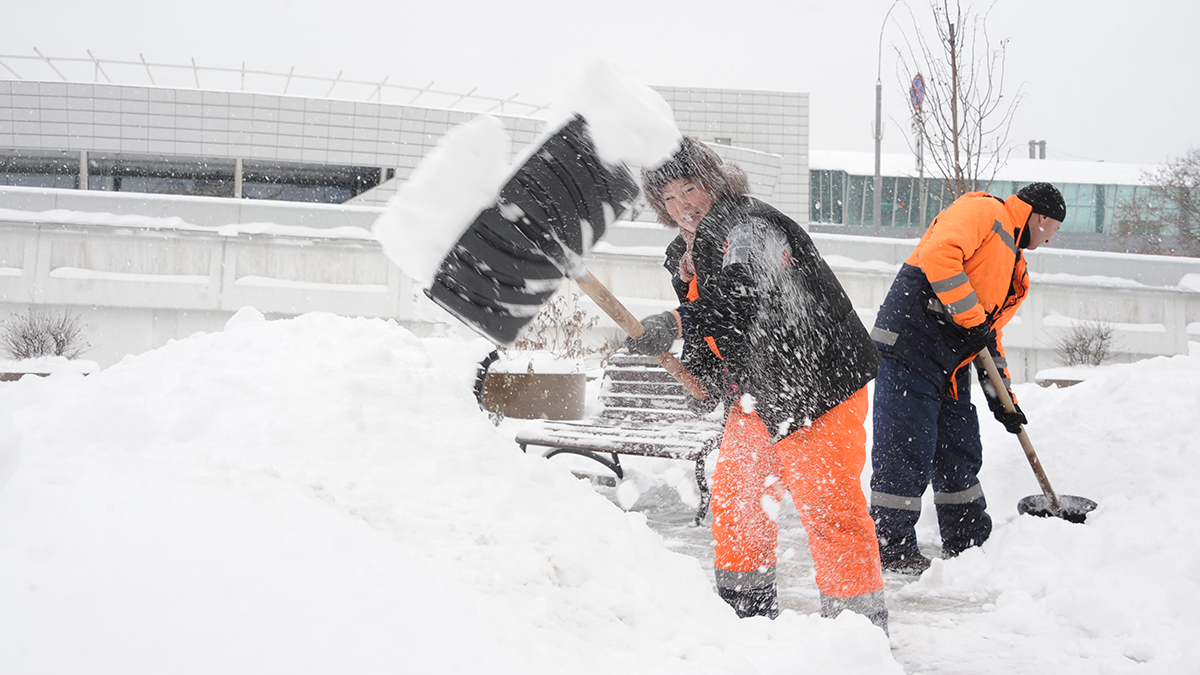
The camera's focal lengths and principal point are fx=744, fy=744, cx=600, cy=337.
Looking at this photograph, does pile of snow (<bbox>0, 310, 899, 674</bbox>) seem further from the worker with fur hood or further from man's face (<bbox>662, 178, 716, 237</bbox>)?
man's face (<bbox>662, 178, 716, 237</bbox>)

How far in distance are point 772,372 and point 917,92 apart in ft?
19.0

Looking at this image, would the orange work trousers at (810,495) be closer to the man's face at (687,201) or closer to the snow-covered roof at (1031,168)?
the man's face at (687,201)

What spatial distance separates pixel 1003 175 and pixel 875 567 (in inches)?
1463

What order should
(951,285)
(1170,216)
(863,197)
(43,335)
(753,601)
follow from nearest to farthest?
(753,601) → (951,285) → (43,335) → (1170,216) → (863,197)

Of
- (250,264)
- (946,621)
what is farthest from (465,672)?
(250,264)

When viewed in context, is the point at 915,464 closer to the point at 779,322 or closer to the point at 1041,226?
the point at 1041,226

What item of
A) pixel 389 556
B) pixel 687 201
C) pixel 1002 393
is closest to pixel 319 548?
pixel 389 556

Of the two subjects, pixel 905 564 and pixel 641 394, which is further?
pixel 641 394

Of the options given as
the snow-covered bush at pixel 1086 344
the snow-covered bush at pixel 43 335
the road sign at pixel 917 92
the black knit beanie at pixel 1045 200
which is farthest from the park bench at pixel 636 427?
the snow-covered bush at pixel 1086 344

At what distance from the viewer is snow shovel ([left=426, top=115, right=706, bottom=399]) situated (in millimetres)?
1835

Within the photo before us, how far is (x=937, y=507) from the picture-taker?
11.4 feet

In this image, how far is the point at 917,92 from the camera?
686 cm

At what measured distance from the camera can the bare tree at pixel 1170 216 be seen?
76.3ft

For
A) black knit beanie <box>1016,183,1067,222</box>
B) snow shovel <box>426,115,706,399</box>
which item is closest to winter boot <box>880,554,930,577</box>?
black knit beanie <box>1016,183,1067,222</box>
